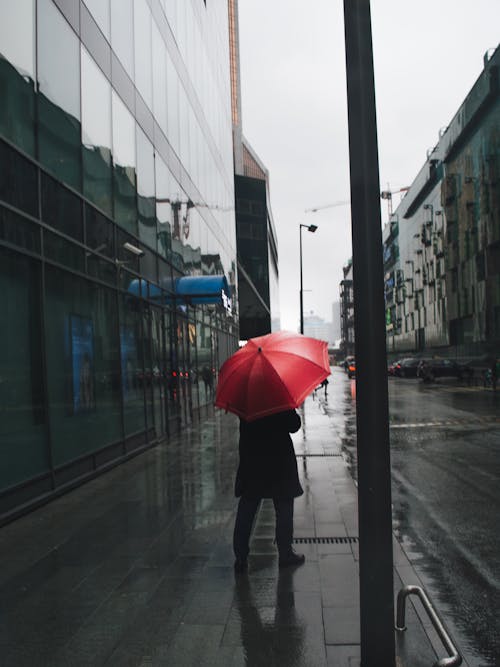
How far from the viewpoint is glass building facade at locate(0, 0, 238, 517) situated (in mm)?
8188

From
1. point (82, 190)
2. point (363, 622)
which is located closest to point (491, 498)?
point (363, 622)

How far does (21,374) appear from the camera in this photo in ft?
26.8

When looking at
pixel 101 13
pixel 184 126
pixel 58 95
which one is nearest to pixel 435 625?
pixel 58 95

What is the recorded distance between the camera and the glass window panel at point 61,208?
30.1 feet

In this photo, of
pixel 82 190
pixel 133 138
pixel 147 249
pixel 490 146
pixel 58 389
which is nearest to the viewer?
pixel 58 389

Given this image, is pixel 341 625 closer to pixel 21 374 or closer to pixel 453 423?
pixel 21 374

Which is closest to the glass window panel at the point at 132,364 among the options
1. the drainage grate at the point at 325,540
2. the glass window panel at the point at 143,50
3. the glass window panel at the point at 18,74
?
the glass window panel at the point at 18,74

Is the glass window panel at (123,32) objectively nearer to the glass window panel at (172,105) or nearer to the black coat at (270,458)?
the glass window panel at (172,105)

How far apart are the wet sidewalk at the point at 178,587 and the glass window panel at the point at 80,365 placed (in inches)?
46.5

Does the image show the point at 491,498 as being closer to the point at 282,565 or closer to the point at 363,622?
the point at 282,565

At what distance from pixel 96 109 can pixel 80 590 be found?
9.28m

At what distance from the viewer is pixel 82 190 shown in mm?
10727

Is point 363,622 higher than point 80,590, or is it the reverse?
point 363,622

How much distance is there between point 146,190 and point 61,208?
561cm
